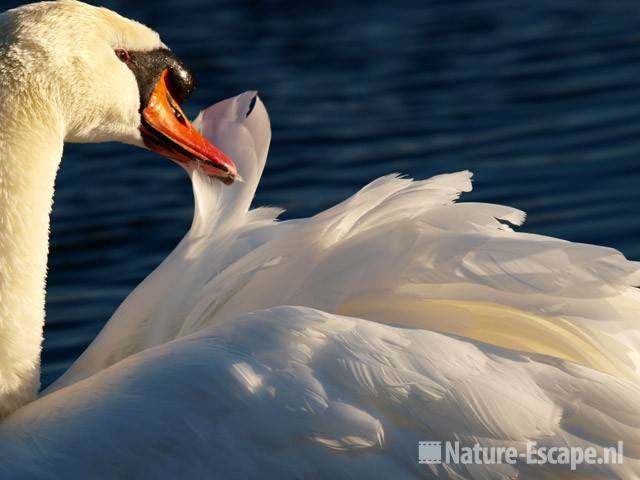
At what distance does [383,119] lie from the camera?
352 inches

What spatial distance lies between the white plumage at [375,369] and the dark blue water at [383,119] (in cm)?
265

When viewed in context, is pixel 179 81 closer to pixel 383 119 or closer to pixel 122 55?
pixel 122 55

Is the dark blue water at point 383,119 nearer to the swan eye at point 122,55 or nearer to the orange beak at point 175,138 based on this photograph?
the orange beak at point 175,138

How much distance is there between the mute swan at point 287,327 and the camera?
12.2ft

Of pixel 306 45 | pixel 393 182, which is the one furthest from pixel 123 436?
pixel 306 45

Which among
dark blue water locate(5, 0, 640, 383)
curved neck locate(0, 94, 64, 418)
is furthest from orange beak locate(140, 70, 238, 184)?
dark blue water locate(5, 0, 640, 383)

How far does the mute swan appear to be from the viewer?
3.72m

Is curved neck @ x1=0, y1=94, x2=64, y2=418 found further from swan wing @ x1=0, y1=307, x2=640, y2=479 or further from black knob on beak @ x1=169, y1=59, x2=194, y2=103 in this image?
black knob on beak @ x1=169, y1=59, x2=194, y2=103

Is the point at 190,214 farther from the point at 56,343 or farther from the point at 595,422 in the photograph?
the point at 595,422

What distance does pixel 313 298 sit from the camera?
4188 millimetres

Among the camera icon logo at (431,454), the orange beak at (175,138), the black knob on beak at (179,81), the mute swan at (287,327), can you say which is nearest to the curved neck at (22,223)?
the mute swan at (287,327)

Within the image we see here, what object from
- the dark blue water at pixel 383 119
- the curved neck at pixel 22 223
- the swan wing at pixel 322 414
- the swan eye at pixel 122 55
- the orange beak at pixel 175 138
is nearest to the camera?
the swan wing at pixel 322 414

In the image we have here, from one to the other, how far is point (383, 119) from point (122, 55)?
14.8ft

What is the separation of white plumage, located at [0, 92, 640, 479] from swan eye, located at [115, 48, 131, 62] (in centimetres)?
76
